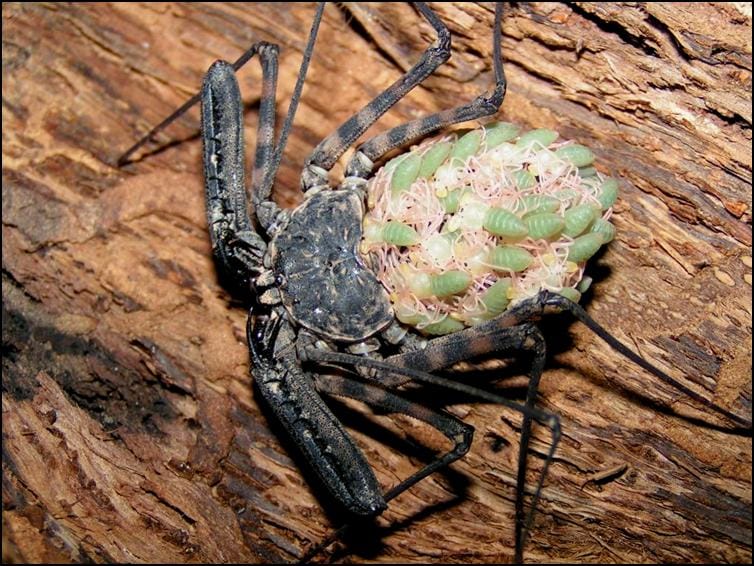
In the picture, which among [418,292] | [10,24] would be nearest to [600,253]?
[418,292]

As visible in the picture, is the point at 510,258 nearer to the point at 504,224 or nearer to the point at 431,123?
the point at 504,224

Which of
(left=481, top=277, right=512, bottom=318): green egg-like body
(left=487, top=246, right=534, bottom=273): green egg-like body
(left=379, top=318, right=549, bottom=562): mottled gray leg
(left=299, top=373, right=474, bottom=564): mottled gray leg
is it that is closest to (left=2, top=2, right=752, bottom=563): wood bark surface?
(left=299, top=373, right=474, bottom=564): mottled gray leg

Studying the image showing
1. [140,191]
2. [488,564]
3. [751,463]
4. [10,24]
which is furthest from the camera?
[10,24]

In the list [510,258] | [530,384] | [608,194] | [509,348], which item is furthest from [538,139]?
[530,384]

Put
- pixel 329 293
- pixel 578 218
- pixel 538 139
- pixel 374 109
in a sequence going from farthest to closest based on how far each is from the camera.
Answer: pixel 374 109 → pixel 329 293 → pixel 538 139 → pixel 578 218

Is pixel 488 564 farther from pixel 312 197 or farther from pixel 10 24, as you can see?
pixel 10 24

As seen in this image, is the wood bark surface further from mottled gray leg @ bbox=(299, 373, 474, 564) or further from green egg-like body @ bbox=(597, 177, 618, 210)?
green egg-like body @ bbox=(597, 177, 618, 210)
